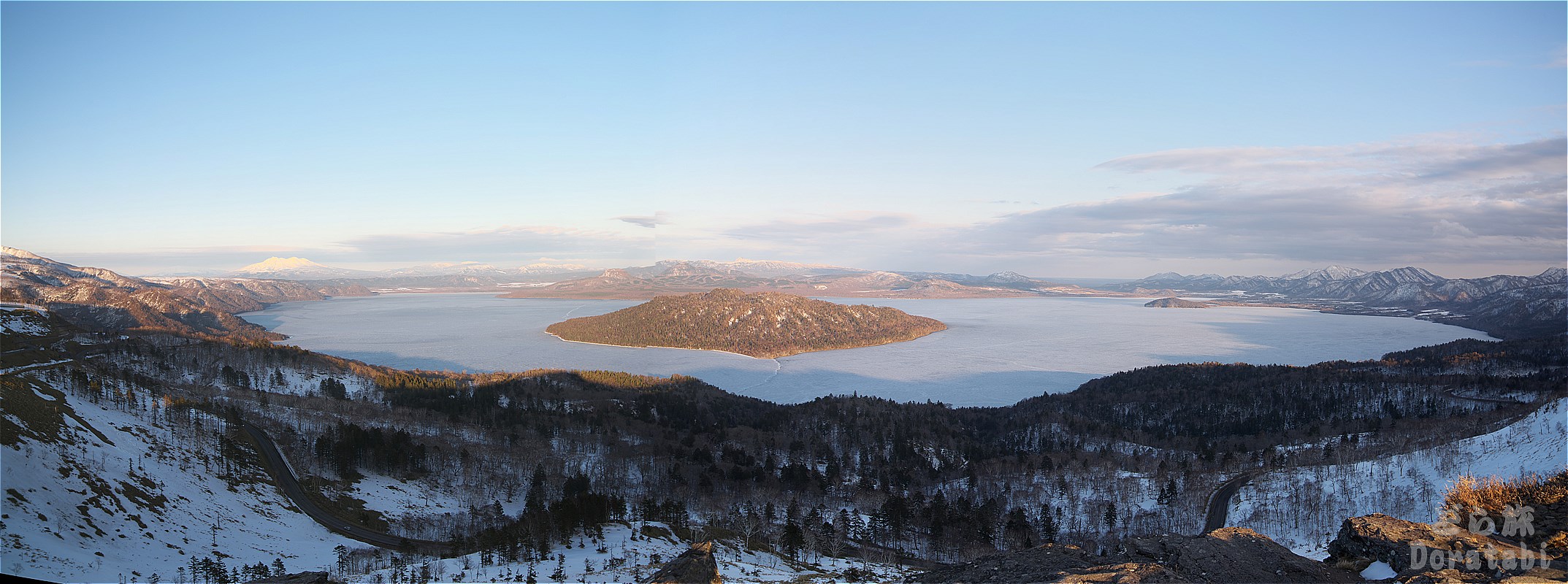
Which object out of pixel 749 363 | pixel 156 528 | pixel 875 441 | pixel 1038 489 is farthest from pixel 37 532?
pixel 749 363

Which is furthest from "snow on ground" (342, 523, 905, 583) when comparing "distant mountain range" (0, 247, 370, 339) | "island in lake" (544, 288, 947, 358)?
"island in lake" (544, 288, 947, 358)

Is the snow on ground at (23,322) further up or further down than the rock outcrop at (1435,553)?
further down

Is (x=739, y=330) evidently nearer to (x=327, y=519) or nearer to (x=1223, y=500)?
(x=1223, y=500)

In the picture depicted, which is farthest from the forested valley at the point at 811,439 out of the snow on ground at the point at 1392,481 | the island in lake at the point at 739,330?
the island in lake at the point at 739,330

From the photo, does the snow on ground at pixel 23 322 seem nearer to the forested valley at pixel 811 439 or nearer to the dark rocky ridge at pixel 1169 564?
the forested valley at pixel 811 439

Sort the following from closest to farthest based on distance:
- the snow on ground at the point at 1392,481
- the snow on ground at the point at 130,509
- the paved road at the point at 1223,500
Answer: the snow on ground at the point at 130,509
the snow on ground at the point at 1392,481
the paved road at the point at 1223,500

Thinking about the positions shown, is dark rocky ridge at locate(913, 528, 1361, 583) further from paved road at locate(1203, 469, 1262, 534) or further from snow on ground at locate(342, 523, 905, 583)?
paved road at locate(1203, 469, 1262, 534)
